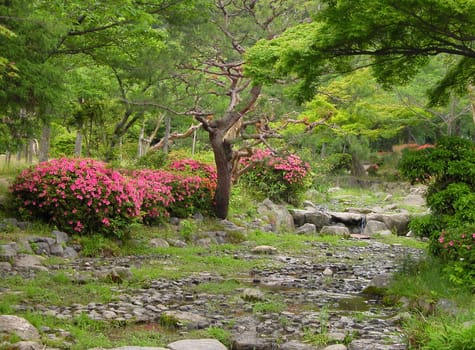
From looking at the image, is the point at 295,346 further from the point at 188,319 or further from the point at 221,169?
the point at 221,169

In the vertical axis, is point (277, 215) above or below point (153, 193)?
below

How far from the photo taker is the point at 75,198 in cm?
1041

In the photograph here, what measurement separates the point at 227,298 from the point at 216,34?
8.03 metres

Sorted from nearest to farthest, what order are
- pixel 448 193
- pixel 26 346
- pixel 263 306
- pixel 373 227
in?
1. pixel 26 346
2. pixel 263 306
3. pixel 448 193
4. pixel 373 227

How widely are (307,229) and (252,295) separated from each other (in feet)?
30.2

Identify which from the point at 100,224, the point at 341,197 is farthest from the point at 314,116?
the point at 100,224

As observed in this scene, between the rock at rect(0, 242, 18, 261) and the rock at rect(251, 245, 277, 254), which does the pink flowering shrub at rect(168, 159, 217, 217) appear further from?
the rock at rect(0, 242, 18, 261)

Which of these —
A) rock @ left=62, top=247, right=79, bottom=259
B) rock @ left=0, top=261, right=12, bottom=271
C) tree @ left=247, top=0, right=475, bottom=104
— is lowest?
rock @ left=62, top=247, right=79, bottom=259

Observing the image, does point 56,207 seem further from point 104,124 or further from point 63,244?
point 104,124

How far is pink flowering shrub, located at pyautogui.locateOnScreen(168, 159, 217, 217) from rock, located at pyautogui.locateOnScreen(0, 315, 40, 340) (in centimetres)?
834

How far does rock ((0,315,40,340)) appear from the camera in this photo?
4844 mm

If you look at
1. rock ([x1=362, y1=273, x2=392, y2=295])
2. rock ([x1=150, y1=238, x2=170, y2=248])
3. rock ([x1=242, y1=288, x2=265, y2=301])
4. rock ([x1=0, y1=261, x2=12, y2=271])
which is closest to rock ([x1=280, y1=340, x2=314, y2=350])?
rock ([x1=242, y1=288, x2=265, y2=301])

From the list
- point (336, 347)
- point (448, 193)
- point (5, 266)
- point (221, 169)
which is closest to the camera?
point (336, 347)

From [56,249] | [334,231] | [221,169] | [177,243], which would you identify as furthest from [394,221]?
[56,249]
